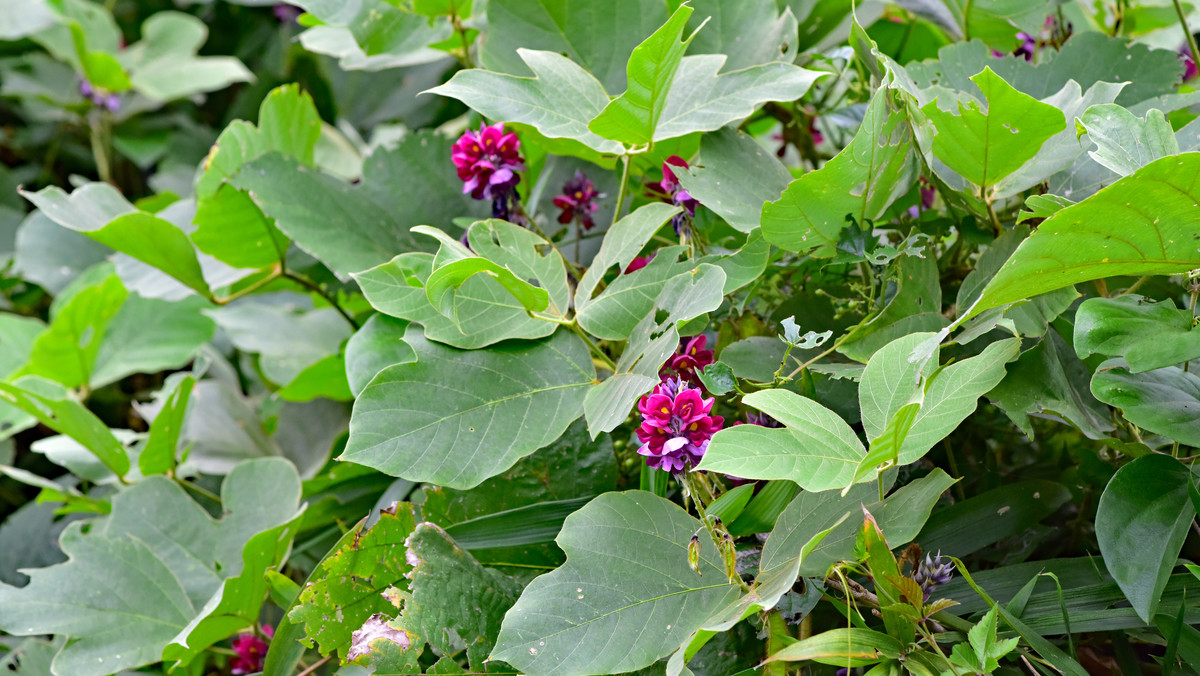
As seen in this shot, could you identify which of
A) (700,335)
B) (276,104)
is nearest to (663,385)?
(700,335)

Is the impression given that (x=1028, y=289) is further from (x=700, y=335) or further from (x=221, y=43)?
(x=221, y=43)

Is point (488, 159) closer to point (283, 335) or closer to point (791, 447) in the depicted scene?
point (791, 447)

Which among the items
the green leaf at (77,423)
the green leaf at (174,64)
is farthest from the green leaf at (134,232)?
the green leaf at (174,64)

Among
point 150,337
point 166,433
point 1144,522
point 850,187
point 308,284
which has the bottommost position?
point 150,337

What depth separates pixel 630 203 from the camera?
623 millimetres

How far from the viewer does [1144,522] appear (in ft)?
1.23

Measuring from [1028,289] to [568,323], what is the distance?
241 millimetres

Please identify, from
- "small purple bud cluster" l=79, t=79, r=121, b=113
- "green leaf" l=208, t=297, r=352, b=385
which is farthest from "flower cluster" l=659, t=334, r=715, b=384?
"small purple bud cluster" l=79, t=79, r=121, b=113

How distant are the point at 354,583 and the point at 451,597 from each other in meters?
0.07

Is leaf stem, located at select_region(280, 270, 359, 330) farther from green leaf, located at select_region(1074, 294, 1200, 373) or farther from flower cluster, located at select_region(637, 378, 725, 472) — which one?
green leaf, located at select_region(1074, 294, 1200, 373)

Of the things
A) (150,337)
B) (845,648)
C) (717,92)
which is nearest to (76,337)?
(150,337)

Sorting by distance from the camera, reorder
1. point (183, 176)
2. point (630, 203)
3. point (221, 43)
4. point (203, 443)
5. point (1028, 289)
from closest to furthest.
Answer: point (1028, 289), point (630, 203), point (203, 443), point (183, 176), point (221, 43)

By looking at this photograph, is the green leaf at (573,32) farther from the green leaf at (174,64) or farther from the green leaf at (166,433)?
the green leaf at (174,64)

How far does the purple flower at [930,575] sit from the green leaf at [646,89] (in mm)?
280
